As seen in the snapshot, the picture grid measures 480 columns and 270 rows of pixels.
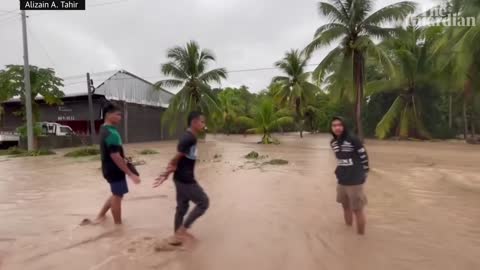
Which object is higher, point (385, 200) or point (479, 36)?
point (479, 36)

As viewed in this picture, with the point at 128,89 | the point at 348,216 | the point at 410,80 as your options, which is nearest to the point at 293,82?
the point at 410,80

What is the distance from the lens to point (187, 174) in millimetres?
4598

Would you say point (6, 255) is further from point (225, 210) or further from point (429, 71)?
point (429, 71)

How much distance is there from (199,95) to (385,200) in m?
23.2

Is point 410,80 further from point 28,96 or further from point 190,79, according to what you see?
point 28,96

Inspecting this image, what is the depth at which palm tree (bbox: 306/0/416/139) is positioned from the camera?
790 inches

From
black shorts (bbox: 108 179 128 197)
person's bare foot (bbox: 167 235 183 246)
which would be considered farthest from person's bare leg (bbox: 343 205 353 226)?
black shorts (bbox: 108 179 128 197)

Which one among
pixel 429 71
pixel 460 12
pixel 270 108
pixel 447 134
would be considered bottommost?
pixel 447 134

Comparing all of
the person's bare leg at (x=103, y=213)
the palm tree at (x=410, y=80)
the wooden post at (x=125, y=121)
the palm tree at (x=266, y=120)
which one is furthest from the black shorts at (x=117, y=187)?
the wooden post at (x=125, y=121)

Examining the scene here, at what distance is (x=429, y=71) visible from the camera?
29.8m

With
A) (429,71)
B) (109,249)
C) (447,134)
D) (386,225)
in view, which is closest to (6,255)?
(109,249)

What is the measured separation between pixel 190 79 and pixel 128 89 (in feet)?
20.8

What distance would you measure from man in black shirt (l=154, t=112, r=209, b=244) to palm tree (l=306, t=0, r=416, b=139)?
16352mm

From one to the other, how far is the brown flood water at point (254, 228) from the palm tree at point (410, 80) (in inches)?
846
